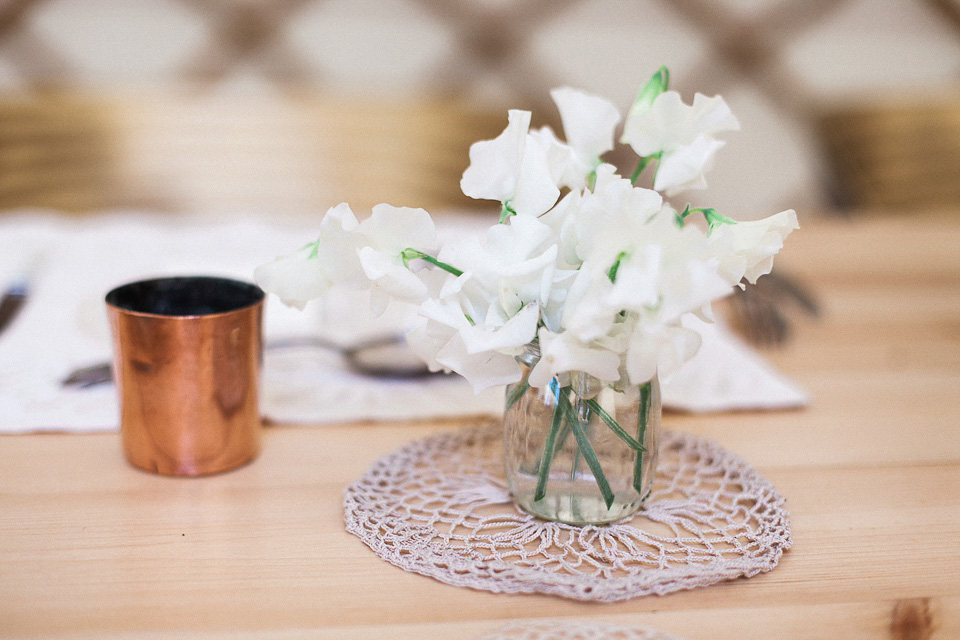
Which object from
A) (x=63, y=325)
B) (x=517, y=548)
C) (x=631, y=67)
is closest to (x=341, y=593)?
(x=517, y=548)

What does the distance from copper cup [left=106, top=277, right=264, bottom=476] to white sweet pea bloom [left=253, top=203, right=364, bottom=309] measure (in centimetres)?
7

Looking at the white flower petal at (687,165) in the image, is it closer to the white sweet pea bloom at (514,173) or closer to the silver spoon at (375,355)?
the white sweet pea bloom at (514,173)

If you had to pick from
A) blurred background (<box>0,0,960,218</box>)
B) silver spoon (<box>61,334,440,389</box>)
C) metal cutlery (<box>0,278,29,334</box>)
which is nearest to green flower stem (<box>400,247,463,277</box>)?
silver spoon (<box>61,334,440,389</box>)

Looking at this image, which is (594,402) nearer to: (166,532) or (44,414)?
→ (166,532)

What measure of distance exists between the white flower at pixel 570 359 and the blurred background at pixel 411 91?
2.42 ft

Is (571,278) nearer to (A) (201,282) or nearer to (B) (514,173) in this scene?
(B) (514,173)

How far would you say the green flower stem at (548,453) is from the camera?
34cm

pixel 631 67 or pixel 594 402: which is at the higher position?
pixel 631 67

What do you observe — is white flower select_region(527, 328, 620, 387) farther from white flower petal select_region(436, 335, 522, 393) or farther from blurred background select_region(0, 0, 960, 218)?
blurred background select_region(0, 0, 960, 218)

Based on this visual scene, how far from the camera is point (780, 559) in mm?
336

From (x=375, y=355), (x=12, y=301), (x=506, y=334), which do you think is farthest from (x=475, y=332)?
(x=12, y=301)

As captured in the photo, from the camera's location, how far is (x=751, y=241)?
1.04 feet

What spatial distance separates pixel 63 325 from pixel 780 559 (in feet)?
1.64

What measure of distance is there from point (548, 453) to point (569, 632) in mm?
82
